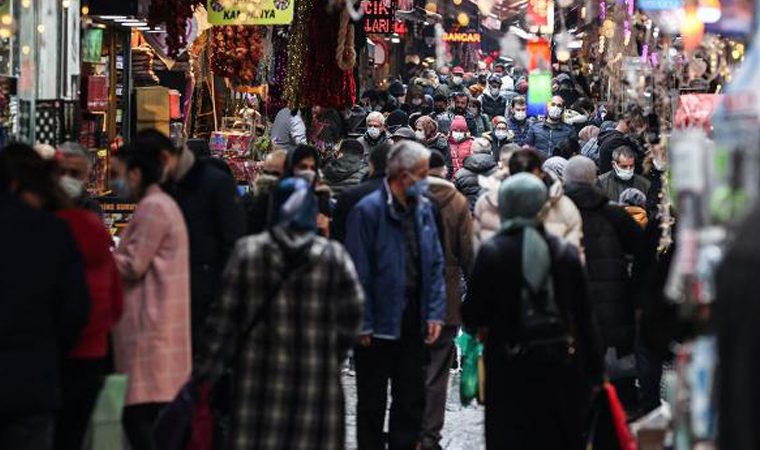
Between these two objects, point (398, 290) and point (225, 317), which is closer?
point (225, 317)

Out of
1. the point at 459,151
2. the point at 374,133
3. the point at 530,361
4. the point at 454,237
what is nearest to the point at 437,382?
the point at 454,237

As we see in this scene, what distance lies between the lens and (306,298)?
7.85 metres

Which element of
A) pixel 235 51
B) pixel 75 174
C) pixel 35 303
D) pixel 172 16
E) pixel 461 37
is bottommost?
pixel 35 303

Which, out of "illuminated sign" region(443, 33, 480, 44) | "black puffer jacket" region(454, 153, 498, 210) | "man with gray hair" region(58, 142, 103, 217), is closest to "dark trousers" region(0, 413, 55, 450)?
"man with gray hair" region(58, 142, 103, 217)

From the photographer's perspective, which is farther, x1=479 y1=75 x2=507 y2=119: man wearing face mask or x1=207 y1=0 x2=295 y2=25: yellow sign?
x1=479 y1=75 x2=507 y2=119: man wearing face mask

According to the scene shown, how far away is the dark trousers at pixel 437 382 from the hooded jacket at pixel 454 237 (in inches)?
7.3

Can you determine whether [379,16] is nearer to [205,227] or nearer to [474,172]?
[474,172]

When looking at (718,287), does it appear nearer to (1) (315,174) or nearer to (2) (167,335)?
(2) (167,335)

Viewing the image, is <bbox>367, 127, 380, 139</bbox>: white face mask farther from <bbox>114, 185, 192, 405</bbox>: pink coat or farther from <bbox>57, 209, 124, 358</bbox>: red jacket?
<bbox>57, 209, 124, 358</bbox>: red jacket

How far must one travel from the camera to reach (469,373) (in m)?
10.1

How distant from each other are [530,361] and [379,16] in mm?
11214

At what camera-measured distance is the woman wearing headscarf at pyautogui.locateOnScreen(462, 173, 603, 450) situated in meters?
8.67

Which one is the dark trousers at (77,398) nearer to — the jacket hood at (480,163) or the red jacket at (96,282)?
the red jacket at (96,282)

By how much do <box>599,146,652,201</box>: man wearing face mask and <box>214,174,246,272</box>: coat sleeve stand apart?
5.88m
